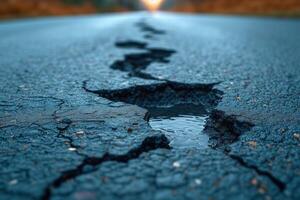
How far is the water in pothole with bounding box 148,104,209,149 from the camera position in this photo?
5.76 feet

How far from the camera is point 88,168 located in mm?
1419

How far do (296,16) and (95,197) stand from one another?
1101 centimetres

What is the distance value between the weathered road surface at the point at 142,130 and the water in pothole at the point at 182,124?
0.17 ft

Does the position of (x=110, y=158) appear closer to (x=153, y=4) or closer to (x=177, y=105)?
(x=177, y=105)

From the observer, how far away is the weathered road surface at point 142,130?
130cm

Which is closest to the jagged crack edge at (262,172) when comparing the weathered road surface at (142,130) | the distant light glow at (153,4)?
the weathered road surface at (142,130)

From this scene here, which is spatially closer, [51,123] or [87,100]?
[51,123]

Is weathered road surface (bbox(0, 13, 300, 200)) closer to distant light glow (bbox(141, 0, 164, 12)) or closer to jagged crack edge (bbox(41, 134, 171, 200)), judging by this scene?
jagged crack edge (bbox(41, 134, 171, 200))

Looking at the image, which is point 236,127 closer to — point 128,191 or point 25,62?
point 128,191

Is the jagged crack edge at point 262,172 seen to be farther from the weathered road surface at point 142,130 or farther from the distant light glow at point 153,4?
the distant light glow at point 153,4

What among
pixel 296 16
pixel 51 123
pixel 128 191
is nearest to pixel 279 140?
pixel 128 191

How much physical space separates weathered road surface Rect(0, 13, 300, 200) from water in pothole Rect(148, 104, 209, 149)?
0.05 m

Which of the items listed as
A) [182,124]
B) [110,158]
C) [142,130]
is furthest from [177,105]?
[110,158]

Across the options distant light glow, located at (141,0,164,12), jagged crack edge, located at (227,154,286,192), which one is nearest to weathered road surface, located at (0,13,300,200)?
jagged crack edge, located at (227,154,286,192)
